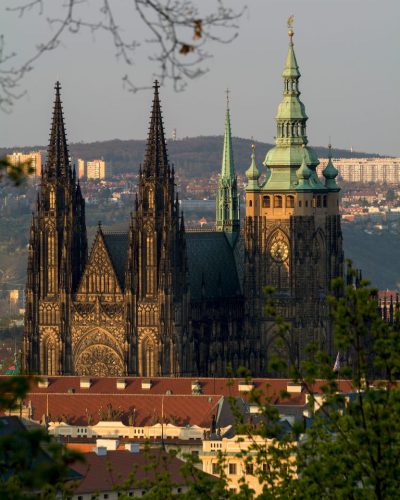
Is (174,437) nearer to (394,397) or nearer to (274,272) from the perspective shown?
(274,272)

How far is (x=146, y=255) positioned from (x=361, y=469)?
8148 cm

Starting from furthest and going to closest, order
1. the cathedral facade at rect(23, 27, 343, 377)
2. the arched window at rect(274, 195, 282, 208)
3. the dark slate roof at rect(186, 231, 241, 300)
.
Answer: the arched window at rect(274, 195, 282, 208) < the dark slate roof at rect(186, 231, 241, 300) < the cathedral facade at rect(23, 27, 343, 377)

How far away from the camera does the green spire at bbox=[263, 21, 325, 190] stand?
138375 millimetres

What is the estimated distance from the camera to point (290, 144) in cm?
13962

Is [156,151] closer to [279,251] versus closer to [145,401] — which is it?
[279,251]

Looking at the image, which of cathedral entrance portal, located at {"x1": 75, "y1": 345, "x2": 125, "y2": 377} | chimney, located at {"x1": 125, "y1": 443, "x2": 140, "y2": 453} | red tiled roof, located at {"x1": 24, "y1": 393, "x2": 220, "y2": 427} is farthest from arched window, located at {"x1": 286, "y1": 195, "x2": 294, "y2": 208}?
chimney, located at {"x1": 125, "y1": 443, "x2": 140, "y2": 453}

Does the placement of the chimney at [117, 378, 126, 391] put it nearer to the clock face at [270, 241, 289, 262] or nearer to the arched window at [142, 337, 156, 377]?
the arched window at [142, 337, 156, 377]

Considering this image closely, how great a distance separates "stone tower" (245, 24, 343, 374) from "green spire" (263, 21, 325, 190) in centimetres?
5

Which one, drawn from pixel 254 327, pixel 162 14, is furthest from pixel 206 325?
pixel 162 14

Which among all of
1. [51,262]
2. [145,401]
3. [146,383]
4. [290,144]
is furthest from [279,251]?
[145,401]

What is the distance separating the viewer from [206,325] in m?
134

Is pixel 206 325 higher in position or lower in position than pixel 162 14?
lower

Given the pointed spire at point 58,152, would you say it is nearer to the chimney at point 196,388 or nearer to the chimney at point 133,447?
the chimney at point 196,388

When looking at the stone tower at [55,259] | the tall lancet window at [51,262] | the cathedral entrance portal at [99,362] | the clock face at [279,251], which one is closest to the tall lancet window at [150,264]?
the stone tower at [55,259]
